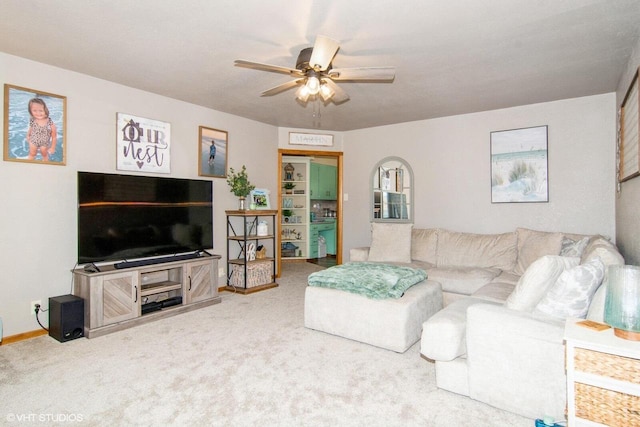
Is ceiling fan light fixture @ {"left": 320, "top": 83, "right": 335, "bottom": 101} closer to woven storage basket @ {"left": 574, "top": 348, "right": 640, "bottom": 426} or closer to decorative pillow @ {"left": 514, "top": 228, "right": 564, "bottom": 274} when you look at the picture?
woven storage basket @ {"left": 574, "top": 348, "right": 640, "bottom": 426}

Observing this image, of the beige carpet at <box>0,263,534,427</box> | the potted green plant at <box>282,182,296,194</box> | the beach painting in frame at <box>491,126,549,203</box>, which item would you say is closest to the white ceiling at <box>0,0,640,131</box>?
the beach painting in frame at <box>491,126,549,203</box>

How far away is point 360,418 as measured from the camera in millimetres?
1923

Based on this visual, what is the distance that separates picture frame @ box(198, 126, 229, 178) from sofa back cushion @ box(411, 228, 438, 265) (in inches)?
110

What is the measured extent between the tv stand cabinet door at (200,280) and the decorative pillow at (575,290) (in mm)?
3383

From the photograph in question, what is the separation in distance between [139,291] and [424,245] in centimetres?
341

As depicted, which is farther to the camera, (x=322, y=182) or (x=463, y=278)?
(x=322, y=182)

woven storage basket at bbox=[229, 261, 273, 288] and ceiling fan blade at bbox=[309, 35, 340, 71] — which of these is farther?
woven storage basket at bbox=[229, 261, 273, 288]

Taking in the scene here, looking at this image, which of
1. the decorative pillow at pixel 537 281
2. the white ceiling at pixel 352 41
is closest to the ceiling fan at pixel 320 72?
the white ceiling at pixel 352 41

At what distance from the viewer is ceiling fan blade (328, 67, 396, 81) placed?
2.59 metres

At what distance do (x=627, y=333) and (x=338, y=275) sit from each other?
215cm

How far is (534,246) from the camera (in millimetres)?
3799

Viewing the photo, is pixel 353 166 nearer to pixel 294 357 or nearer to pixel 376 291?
pixel 376 291

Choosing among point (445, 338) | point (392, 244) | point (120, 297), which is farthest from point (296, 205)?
point (445, 338)

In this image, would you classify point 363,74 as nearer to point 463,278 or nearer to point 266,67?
point 266,67
